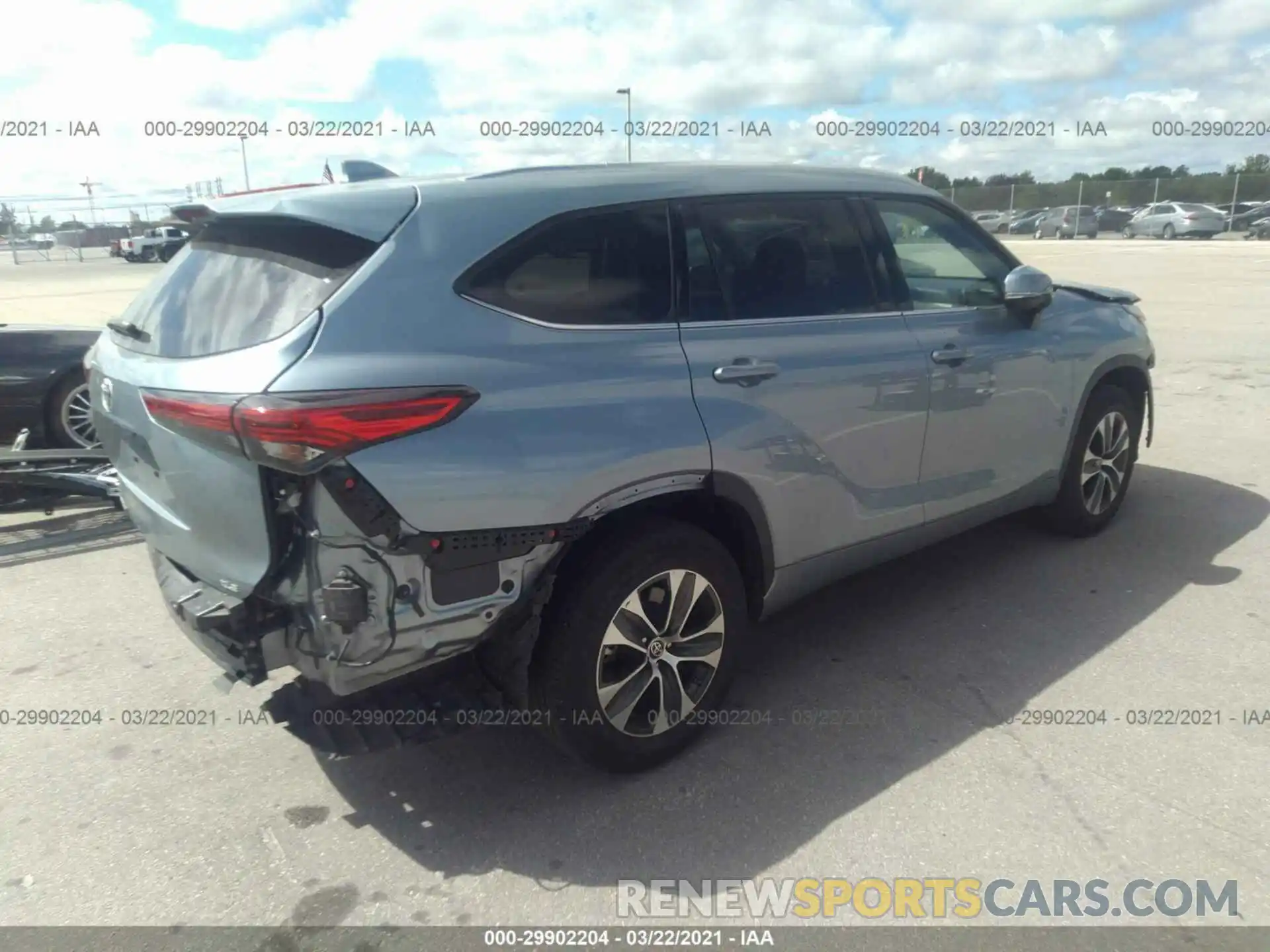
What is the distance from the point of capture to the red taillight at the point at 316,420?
7.95 feet

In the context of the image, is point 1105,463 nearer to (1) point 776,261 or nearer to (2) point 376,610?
(1) point 776,261

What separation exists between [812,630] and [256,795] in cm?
233

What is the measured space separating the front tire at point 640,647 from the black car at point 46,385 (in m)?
5.10

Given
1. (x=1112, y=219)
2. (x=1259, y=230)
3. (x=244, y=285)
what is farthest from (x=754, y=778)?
(x=1112, y=219)

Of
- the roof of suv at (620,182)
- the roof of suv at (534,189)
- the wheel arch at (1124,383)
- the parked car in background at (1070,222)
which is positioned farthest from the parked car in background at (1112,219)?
the roof of suv at (534,189)

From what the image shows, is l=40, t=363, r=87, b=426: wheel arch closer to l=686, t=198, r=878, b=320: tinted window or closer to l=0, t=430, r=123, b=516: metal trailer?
l=0, t=430, r=123, b=516: metal trailer

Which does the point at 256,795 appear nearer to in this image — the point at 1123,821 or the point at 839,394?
the point at 839,394

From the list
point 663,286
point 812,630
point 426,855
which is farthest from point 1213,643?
point 426,855

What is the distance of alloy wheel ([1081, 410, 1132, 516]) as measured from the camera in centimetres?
500

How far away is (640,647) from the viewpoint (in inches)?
121

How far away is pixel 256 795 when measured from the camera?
3193mm

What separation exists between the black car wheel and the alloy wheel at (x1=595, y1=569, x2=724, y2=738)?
513cm

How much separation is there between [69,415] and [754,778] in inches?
225

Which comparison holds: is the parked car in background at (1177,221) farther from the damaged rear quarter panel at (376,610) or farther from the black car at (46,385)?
the damaged rear quarter panel at (376,610)
